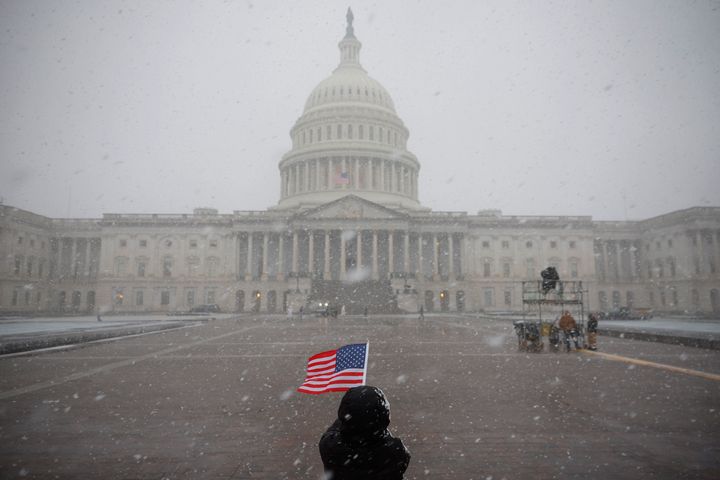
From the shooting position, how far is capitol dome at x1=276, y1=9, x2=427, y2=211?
282 feet

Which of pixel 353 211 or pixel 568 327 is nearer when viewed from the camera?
pixel 568 327

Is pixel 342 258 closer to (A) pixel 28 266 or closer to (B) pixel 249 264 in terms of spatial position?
(B) pixel 249 264

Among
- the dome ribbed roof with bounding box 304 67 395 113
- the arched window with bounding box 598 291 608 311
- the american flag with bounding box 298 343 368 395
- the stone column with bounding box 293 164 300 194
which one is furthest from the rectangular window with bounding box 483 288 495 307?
the american flag with bounding box 298 343 368 395

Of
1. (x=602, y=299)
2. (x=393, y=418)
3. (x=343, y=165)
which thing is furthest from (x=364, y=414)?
(x=602, y=299)

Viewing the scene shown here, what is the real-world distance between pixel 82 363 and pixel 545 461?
50.1 ft

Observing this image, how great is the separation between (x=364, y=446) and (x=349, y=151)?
281 feet

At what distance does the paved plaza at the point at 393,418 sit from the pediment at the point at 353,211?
56.1 meters

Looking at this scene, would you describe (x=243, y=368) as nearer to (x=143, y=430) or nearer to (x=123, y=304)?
(x=143, y=430)

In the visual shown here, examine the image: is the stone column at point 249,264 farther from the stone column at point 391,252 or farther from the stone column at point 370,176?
the stone column at point 370,176

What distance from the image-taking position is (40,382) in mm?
12391

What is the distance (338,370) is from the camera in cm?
558

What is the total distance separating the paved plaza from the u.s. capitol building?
50862 mm

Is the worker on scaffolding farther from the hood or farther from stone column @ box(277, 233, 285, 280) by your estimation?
stone column @ box(277, 233, 285, 280)

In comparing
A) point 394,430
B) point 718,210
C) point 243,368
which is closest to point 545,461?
point 394,430
